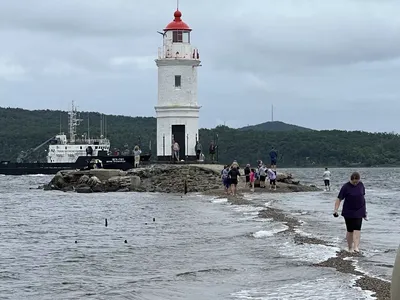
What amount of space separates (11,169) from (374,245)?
73447mm

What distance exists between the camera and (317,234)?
19.4m

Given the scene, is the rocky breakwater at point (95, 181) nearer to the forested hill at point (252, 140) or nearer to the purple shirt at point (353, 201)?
the purple shirt at point (353, 201)

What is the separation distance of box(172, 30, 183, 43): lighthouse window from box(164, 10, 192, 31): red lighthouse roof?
25 cm

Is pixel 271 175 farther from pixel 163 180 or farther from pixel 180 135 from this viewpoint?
pixel 180 135

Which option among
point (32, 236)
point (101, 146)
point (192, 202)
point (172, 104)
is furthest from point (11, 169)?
point (32, 236)

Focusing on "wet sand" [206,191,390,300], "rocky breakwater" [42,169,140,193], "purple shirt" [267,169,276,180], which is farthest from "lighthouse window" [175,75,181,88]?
"wet sand" [206,191,390,300]

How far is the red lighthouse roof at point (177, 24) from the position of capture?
50.0 meters

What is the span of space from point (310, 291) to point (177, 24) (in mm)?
39454

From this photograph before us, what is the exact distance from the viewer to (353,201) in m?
15.0

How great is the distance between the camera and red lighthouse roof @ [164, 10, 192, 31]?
50.0 meters

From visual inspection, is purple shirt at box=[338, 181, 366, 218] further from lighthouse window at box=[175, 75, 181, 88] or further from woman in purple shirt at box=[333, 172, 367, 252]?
lighthouse window at box=[175, 75, 181, 88]

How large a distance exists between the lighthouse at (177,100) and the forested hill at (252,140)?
64.6m

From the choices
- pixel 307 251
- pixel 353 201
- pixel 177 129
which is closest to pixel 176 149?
pixel 177 129

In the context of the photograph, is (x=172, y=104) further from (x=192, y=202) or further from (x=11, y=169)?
→ (x=11, y=169)
